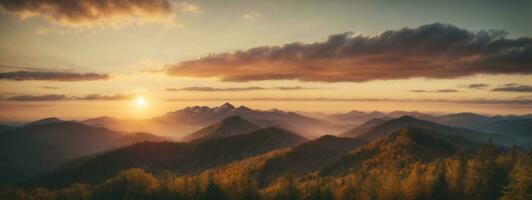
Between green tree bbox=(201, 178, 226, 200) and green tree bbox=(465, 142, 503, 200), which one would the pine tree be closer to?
green tree bbox=(465, 142, 503, 200)

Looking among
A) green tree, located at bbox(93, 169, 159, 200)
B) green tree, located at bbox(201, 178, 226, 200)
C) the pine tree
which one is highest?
the pine tree

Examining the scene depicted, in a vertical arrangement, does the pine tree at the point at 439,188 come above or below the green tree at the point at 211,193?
above

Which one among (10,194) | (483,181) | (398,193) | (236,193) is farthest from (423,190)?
(10,194)

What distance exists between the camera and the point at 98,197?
184500 millimetres

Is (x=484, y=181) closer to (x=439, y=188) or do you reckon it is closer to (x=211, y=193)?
(x=439, y=188)

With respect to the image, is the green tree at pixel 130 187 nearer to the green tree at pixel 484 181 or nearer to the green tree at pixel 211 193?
the green tree at pixel 211 193

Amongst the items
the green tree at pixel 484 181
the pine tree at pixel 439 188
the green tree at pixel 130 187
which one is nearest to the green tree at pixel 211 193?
the green tree at pixel 130 187

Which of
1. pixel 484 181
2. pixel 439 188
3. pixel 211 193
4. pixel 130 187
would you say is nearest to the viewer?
pixel 484 181

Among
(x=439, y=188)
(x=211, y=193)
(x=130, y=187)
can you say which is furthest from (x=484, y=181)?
(x=130, y=187)

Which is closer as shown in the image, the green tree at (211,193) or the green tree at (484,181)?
the green tree at (484,181)

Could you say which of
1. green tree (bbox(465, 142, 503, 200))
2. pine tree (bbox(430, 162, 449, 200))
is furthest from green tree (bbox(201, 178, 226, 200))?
green tree (bbox(465, 142, 503, 200))

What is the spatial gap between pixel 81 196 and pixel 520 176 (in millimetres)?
168800

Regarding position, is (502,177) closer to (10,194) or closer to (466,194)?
(466,194)

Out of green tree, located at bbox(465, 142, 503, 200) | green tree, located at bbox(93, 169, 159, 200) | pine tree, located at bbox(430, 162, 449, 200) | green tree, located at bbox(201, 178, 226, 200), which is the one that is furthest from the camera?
green tree, located at bbox(93, 169, 159, 200)
